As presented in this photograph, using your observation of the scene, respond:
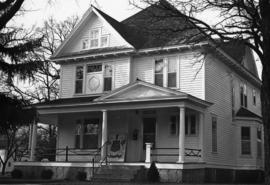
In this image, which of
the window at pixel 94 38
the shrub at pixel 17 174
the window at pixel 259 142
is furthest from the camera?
the window at pixel 259 142

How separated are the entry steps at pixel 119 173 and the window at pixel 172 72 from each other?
560 cm

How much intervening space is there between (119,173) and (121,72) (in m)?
6.79

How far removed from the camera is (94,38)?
27.8 meters

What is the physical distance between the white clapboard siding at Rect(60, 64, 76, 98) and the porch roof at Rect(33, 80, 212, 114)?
7.92ft

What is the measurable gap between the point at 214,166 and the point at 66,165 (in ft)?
26.9

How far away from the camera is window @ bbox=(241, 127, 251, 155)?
27.7 meters

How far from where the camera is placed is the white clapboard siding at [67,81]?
28.1m

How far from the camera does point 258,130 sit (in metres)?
28.6

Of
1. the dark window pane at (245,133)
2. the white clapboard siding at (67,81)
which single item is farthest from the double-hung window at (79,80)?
the dark window pane at (245,133)

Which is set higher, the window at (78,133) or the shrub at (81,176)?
the window at (78,133)

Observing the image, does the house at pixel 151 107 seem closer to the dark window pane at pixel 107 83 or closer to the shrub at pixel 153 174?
the dark window pane at pixel 107 83

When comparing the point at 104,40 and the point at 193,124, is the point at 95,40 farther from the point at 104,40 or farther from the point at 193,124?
the point at 193,124

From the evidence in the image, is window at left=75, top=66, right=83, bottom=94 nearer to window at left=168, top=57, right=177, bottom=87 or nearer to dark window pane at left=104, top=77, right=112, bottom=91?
dark window pane at left=104, top=77, right=112, bottom=91

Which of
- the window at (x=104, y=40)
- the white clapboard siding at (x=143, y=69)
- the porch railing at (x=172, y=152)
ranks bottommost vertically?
the porch railing at (x=172, y=152)
